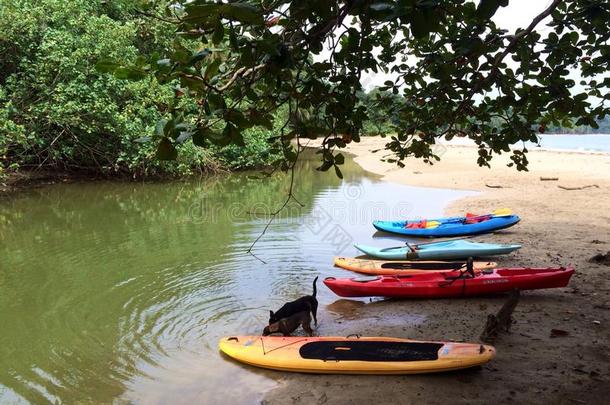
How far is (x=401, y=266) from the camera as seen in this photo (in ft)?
25.0

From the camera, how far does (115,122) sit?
15008 mm

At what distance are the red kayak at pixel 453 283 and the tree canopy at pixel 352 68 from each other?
2.12 metres

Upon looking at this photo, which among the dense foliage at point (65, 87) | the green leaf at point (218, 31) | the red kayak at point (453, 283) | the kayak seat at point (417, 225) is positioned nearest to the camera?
the green leaf at point (218, 31)

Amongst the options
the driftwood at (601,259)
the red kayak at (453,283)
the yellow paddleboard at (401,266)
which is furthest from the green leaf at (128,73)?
the driftwood at (601,259)

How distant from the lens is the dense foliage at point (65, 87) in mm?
13695

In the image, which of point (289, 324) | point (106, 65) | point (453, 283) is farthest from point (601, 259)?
point (106, 65)

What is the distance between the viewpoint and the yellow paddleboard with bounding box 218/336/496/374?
425 cm

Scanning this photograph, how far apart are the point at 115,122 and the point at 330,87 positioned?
13876mm

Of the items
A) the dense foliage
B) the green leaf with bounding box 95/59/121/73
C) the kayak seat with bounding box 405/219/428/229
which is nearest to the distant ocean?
the kayak seat with bounding box 405/219/428/229

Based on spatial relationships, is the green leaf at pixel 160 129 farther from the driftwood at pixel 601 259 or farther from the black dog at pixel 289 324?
the driftwood at pixel 601 259

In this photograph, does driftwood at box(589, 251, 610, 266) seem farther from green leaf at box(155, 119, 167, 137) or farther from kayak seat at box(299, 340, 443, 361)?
green leaf at box(155, 119, 167, 137)

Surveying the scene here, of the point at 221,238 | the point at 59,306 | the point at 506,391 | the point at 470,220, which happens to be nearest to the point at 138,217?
the point at 221,238

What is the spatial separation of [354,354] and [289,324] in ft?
3.58

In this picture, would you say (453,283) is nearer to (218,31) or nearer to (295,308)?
(295,308)
